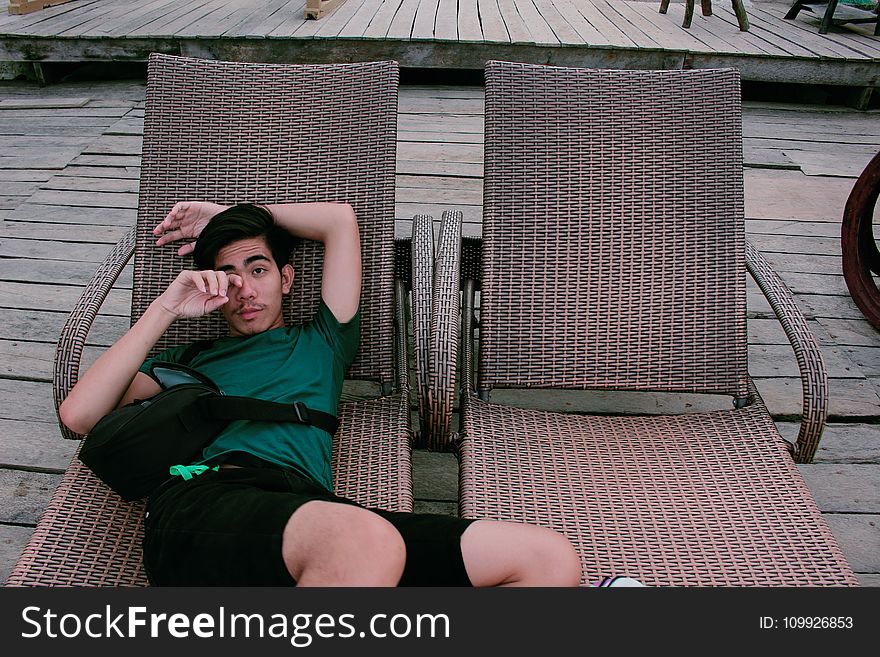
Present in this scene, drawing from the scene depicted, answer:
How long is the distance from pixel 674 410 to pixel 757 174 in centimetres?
215

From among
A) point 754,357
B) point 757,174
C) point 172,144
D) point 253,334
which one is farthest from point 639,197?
point 757,174

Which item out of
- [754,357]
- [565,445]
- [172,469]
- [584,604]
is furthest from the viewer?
[754,357]

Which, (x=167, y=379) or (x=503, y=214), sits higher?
(x=503, y=214)

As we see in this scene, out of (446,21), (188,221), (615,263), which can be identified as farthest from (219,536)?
(446,21)

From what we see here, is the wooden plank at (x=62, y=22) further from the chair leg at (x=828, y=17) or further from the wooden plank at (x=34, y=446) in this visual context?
the chair leg at (x=828, y=17)

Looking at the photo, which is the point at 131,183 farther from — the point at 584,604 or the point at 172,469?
the point at 584,604

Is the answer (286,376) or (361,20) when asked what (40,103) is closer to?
(361,20)

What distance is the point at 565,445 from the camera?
183cm

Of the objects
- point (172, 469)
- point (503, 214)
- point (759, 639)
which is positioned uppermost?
point (503, 214)

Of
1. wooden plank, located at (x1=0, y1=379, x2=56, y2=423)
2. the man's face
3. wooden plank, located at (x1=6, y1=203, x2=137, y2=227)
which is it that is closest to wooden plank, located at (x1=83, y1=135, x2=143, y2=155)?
wooden plank, located at (x1=6, y1=203, x2=137, y2=227)

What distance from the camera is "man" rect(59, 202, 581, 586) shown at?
1.33 metres

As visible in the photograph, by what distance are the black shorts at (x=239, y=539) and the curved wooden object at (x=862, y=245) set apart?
81.5 inches

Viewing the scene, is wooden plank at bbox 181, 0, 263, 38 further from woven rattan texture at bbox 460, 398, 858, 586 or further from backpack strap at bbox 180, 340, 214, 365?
woven rattan texture at bbox 460, 398, 858, 586

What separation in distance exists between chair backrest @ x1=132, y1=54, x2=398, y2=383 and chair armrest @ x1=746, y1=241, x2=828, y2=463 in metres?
1.00
